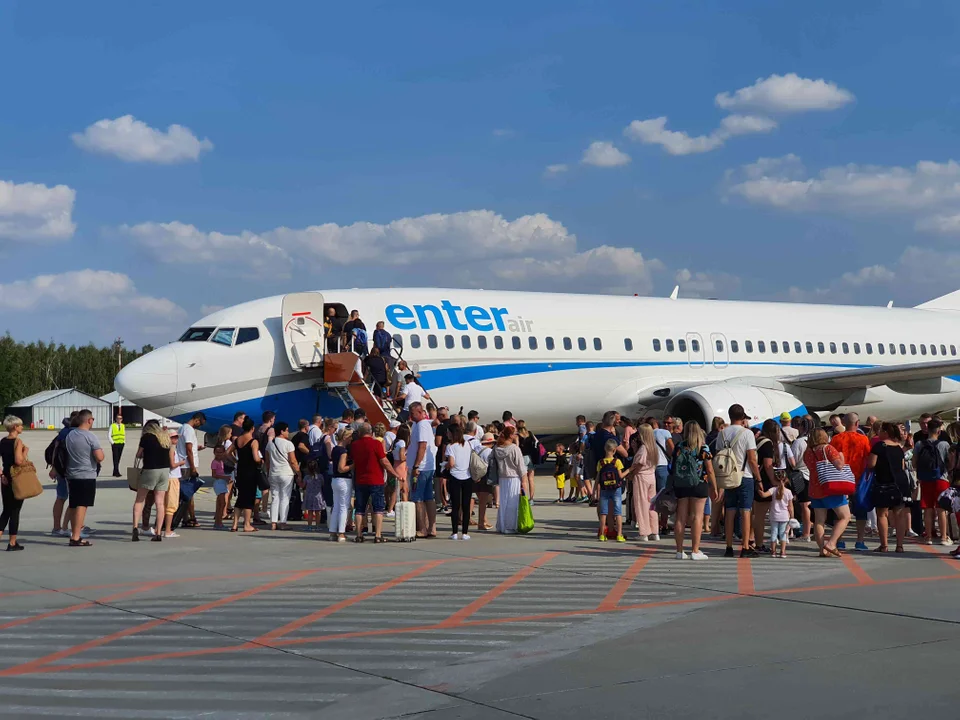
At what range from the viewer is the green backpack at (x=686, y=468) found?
12.6 m

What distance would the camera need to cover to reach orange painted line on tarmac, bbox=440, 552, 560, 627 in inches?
350

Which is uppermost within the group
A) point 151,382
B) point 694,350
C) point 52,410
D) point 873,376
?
point 52,410

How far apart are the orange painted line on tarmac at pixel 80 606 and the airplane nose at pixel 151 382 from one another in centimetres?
933

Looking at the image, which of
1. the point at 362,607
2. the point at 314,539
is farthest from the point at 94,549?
the point at 362,607

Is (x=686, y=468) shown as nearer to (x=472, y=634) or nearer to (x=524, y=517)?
(x=524, y=517)

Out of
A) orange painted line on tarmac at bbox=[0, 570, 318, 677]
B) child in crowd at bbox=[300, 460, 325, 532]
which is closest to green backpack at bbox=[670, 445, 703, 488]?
orange painted line on tarmac at bbox=[0, 570, 318, 677]

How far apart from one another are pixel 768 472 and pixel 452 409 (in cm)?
1062

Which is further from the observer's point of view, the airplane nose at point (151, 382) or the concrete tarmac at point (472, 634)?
the airplane nose at point (151, 382)

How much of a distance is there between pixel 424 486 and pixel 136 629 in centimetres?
694

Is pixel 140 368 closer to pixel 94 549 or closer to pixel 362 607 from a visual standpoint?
pixel 94 549

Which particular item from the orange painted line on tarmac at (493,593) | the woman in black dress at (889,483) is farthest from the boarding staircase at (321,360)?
the woman in black dress at (889,483)

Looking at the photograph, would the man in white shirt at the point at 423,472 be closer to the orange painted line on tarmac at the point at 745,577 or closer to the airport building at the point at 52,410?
the orange painted line on tarmac at the point at 745,577

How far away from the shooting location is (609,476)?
1434 cm

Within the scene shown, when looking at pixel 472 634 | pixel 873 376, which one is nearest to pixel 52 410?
pixel 873 376
